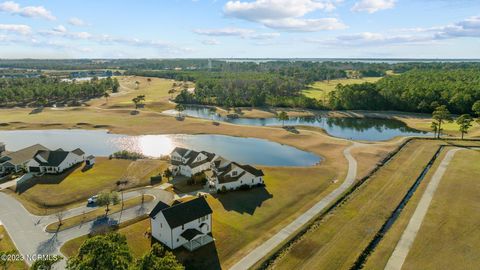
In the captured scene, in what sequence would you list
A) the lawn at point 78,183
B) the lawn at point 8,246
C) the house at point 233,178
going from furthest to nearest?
1. the house at point 233,178
2. the lawn at point 78,183
3. the lawn at point 8,246

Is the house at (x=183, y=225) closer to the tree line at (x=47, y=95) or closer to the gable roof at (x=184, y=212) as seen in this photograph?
the gable roof at (x=184, y=212)

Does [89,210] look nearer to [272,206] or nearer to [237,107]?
[272,206]

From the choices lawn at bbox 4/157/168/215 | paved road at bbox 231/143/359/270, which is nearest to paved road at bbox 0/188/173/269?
lawn at bbox 4/157/168/215

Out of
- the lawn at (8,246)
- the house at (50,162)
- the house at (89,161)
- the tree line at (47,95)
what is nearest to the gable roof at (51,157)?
the house at (50,162)

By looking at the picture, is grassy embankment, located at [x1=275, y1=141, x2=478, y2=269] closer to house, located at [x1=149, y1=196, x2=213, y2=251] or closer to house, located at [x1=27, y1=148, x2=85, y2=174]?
house, located at [x1=149, y1=196, x2=213, y2=251]

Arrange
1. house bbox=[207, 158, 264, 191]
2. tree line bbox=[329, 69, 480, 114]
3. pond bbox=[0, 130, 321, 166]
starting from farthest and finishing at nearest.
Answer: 1. tree line bbox=[329, 69, 480, 114]
2. pond bbox=[0, 130, 321, 166]
3. house bbox=[207, 158, 264, 191]

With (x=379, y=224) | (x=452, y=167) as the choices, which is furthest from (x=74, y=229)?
(x=452, y=167)

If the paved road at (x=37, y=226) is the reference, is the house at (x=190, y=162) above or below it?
above

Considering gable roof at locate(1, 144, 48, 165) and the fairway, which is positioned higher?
gable roof at locate(1, 144, 48, 165)
